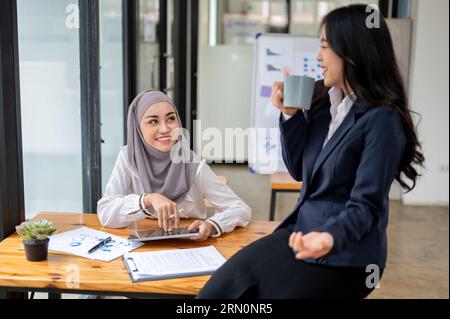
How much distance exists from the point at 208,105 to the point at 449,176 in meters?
2.85

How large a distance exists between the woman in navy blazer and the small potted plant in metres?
0.50

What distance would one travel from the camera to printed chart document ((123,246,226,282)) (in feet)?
4.50

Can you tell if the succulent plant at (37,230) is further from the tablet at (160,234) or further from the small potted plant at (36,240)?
the tablet at (160,234)

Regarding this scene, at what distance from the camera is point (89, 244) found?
161cm

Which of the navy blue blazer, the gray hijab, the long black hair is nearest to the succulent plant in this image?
the gray hijab

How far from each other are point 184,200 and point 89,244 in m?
0.43

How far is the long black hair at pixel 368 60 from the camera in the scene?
1.18 m

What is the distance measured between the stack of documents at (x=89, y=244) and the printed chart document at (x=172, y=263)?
0.22 feet

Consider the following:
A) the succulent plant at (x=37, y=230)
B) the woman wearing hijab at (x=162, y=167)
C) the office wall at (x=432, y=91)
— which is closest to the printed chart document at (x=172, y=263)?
the succulent plant at (x=37, y=230)

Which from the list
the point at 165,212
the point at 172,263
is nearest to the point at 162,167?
the point at 165,212

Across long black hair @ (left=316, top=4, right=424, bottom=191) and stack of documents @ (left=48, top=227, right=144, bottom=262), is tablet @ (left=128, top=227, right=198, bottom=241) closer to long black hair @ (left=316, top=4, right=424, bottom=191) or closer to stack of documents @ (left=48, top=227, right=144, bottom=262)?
stack of documents @ (left=48, top=227, right=144, bottom=262)

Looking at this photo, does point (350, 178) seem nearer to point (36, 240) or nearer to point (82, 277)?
point (82, 277)

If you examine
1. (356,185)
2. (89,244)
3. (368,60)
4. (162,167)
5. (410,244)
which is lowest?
(410,244)
